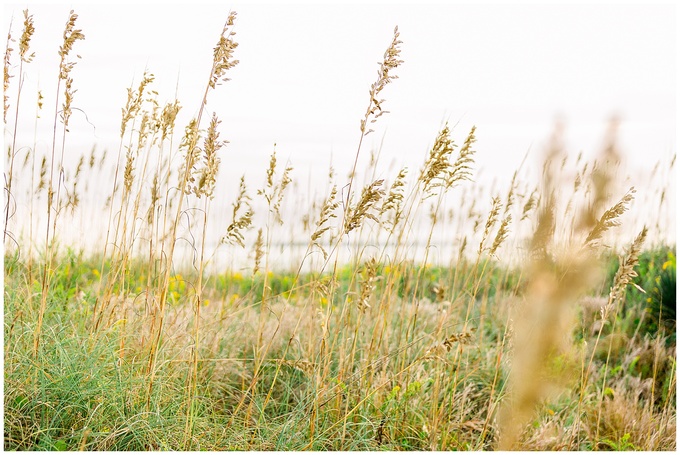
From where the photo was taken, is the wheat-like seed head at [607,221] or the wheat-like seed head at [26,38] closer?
the wheat-like seed head at [607,221]

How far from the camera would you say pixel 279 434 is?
3.06m

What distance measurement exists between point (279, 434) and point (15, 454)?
1.10 meters

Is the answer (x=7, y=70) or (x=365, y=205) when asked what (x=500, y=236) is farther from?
(x=7, y=70)

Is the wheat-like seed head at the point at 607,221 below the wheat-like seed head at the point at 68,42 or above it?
below

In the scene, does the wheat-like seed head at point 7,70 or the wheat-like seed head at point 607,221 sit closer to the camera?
the wheat-like seed head at point 607,221

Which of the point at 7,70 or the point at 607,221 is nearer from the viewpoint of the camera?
the point at 607,221

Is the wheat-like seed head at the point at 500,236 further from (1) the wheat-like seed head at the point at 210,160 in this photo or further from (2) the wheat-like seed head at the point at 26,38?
(2) the wheat-like seed head at the point at 26,38

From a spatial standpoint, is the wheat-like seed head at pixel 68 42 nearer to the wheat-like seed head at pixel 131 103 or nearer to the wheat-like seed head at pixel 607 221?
the wheat-like seed head at pixel 131 103

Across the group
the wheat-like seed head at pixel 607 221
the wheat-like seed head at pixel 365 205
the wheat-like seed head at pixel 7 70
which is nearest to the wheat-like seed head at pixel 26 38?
the wheat-like seed head at pixel 7 70

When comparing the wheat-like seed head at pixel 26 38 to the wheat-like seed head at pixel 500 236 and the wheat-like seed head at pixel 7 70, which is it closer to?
the wheat-like seed head at pixel 7 70

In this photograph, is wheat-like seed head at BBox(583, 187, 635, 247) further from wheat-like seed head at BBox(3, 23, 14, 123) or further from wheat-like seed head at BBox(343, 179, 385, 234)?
wheat-like seed head at BBox(3, 23, 14, 123)

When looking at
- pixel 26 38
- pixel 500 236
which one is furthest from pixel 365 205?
pixel 26 38

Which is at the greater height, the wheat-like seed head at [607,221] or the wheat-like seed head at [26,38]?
the wheat-like seed head at [26,38]

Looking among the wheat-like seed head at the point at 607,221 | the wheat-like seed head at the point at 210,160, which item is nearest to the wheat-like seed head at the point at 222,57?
the wheat-like seed head at the point at 210,160
